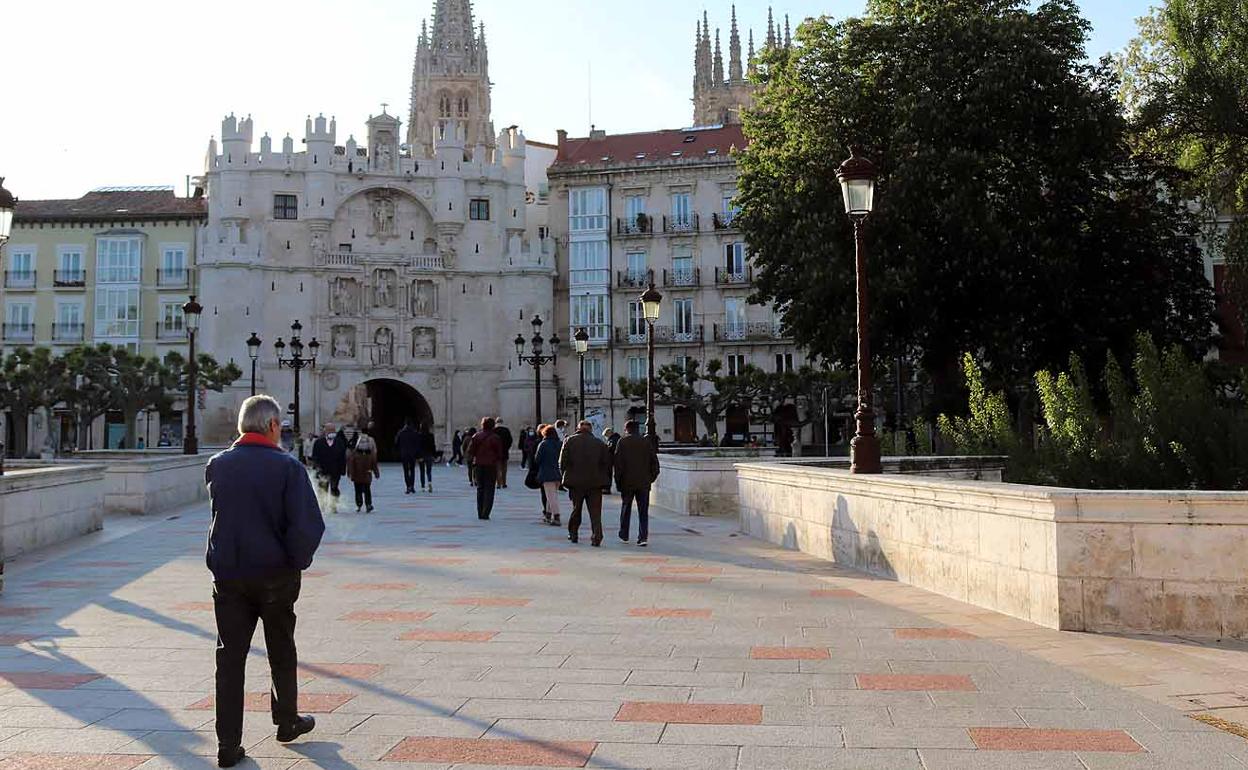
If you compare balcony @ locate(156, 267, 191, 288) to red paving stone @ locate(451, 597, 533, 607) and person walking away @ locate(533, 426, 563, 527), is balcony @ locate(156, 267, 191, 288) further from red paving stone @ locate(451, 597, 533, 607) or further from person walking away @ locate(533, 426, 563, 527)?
red paving stone @ locate(451, 597, 533, 607)

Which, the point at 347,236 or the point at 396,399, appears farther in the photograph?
the point at 396,399

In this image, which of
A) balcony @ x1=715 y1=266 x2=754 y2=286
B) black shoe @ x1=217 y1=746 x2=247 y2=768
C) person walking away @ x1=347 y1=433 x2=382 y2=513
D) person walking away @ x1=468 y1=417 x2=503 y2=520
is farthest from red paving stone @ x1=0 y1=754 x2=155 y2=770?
balcony @ x1=715 y1=266 x2=754 y2=286

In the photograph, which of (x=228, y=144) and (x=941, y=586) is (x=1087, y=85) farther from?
(x=228, y=144)

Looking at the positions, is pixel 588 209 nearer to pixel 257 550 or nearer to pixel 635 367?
pixel 635 367

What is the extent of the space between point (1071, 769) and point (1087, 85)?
26.5m

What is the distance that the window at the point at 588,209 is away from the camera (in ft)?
202

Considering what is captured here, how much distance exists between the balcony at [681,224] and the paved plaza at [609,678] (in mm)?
49245

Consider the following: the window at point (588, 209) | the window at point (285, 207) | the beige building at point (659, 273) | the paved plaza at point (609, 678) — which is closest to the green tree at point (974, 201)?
the paved plaza at point (609, 678)

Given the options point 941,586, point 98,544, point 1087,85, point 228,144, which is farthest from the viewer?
point 228,144

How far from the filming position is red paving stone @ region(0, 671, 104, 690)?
22.9 ft

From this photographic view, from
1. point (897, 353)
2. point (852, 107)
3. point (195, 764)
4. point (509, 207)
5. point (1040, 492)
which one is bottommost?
point (195, 764)

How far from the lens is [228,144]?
58938 mm

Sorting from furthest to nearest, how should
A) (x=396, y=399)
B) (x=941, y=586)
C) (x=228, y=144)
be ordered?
1. (x=396, y=399)
2. (x=228, y=144)
3. (x=941, y=586)

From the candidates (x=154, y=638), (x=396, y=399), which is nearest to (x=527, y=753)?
(x=154, y=638)
